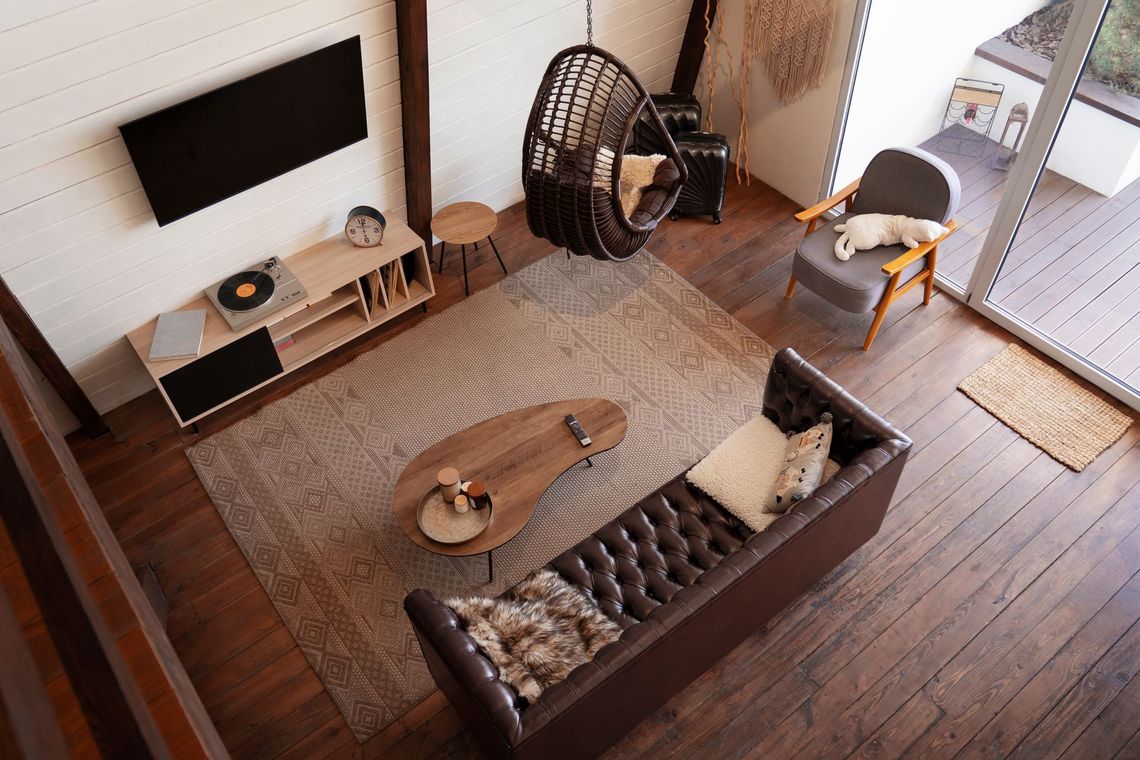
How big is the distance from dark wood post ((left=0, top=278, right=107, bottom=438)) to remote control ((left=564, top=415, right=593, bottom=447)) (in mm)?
2376

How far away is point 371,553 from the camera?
440 cm

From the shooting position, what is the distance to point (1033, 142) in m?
4.60

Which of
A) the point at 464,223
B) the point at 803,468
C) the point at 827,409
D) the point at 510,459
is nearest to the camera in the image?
the point at 803,468

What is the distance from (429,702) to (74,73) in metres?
2.90

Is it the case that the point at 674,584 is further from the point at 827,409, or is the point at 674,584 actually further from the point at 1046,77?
the point at 1046,77

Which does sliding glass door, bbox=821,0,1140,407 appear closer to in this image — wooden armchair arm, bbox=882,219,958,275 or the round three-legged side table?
wooden armchair arm, bbox=882,219,958,275

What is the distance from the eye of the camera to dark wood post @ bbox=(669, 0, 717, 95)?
5895mm

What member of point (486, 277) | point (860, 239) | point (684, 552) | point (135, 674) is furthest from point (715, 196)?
point (135, 674)

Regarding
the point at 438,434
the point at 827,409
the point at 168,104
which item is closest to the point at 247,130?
the point at 168,104

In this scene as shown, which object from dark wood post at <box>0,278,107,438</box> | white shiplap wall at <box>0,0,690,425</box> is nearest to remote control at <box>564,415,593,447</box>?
white shiplap wall at <box>0,0,690,425</box>

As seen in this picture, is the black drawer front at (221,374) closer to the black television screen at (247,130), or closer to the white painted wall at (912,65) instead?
the black television screen at (247,130)

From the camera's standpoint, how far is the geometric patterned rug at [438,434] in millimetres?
4195

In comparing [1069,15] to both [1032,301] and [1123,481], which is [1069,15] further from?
[1123,481]

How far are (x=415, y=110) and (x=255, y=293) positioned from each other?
1221 millimetres
